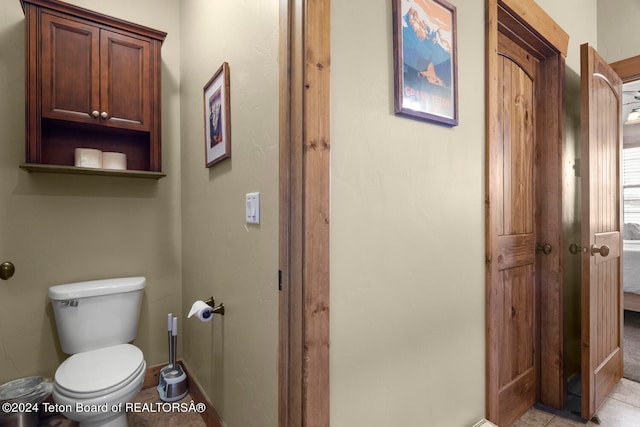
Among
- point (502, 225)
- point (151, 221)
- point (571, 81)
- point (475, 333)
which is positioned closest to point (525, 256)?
point (502, 225)

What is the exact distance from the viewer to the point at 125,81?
1888mm

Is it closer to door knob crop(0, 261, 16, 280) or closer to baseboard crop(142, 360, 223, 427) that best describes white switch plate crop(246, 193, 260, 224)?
baseboard crop(142, 360, 223, 427)

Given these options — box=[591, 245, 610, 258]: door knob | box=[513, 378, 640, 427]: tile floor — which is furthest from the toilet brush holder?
box=[591, 245, 610, 258]: door knob

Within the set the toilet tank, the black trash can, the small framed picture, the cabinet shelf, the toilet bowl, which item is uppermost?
the small framed picture

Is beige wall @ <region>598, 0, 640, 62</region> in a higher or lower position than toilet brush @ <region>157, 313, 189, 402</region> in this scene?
higher

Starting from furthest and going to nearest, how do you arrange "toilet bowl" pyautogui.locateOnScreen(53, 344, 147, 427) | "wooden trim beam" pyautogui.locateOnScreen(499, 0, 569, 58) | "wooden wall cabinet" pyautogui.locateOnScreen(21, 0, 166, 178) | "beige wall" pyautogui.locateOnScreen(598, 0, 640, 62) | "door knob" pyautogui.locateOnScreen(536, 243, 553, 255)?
"beige wall" pyautogui.locateOnScreen(598, 0, 640, 62)
"door knob" pyautogui.locateOnScreen(536, 243, 553, 255)
"wooden wall cabinet" pyautogui.locateOnScreen(21, 0, 166, 178)
"wooden trim beam" pyautogui.locateOnScreen(499, 0, 569, 58)
"toilet bowl" pyautogui.locateOnScreen(53, 344, 147, 427)

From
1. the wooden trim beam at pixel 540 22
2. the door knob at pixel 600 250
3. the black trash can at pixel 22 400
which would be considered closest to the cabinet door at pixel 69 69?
the black trash can at pixel 22 400

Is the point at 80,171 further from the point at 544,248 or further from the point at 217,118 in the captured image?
the point at 544,248

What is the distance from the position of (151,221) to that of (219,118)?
1.09 m

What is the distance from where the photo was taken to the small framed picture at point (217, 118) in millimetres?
1424

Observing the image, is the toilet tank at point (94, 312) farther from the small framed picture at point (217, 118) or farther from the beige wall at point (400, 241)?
the beige wall at point (400, 241)

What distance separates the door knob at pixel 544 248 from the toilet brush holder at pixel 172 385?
95.3 inches

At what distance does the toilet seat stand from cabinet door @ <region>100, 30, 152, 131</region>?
4.29 feet

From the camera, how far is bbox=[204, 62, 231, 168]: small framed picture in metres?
1.42
